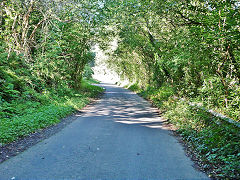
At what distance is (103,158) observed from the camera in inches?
195

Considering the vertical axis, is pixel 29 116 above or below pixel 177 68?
below

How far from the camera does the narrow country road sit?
4.16 metres

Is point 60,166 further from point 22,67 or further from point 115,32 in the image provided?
point 115,32

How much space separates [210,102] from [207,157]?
3269mm

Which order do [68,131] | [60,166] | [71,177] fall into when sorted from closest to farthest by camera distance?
[71,177] → [60,166] → [68,131]

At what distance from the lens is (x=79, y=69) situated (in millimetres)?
19250

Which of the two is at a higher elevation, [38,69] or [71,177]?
[38,69]

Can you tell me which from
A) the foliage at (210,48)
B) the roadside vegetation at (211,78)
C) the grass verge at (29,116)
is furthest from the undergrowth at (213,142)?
the grass verge at (29,116)

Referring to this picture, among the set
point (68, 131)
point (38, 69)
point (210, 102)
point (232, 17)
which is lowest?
point (68, 131)

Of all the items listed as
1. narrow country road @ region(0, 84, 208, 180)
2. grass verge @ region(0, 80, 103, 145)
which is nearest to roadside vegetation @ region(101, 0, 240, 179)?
narrow country road @ region(0, 84, 208, 180)

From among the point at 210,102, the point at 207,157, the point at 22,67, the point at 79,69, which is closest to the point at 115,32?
the point at 79,69

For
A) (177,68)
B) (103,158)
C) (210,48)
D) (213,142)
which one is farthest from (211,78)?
(103,158)

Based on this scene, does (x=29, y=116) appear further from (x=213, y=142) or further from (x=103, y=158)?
(x=213, y=142)

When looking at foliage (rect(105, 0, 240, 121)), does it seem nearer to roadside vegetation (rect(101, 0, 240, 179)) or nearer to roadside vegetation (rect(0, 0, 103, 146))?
roadside vegetation (rect(101, 0, 240, 179))
